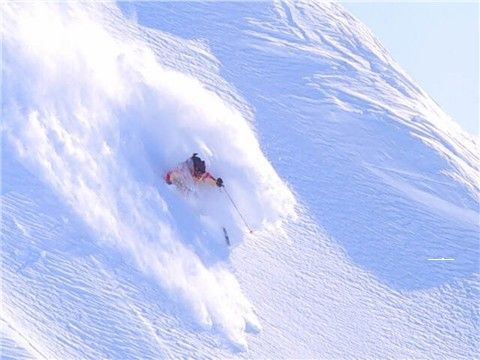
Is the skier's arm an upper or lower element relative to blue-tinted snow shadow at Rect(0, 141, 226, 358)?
upper

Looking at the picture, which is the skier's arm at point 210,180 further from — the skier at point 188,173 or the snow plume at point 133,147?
the snow plume at point 133,147

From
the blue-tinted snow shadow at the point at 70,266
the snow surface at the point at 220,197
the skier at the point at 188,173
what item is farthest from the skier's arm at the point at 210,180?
the blue-tinted snow shadow at the point at 70,266

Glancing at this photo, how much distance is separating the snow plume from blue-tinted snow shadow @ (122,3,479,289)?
Result: 0.83 metres

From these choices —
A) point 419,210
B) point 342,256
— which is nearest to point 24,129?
point 342,256

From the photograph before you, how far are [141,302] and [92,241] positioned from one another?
44.5 inches

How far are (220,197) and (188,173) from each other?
0.75 m

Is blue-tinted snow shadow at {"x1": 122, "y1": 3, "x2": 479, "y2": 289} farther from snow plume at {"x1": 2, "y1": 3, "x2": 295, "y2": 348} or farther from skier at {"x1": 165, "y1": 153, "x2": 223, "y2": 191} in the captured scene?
skier at {"x1": 165, "y1": 153, "x2": 223, "y2": 191}

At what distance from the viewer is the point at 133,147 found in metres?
15.8

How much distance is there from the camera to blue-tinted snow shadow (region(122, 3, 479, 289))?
16.9m

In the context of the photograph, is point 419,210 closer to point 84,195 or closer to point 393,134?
point 393,134

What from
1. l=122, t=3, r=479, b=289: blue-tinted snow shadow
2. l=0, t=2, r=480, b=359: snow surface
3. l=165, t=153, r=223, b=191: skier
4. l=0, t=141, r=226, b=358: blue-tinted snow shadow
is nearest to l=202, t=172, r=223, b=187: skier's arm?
l=165, t=153, r=223, b=191: skier

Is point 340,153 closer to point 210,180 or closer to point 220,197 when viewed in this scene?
point 220,197

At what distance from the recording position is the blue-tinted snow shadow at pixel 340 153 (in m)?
16.9

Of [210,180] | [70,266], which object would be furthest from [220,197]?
[70,266]
